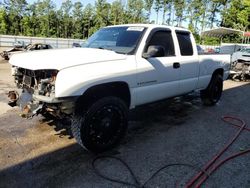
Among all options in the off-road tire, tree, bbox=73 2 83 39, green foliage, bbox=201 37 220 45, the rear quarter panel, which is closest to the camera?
the rear quarter panel

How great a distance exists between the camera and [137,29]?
4.90 metres

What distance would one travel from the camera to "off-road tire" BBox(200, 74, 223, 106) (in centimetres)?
732

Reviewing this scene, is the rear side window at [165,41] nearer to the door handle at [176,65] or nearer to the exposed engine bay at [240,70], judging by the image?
the door handle at [176,65]

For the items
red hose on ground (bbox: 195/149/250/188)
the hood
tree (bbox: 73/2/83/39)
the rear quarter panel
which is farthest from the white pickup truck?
tree (bbox: 73/2/83/39)

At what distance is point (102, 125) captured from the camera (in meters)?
4.14

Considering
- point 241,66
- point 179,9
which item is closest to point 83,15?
point 179,9

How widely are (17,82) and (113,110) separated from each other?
1.69 meters

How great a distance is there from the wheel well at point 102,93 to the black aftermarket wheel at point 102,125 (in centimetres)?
11

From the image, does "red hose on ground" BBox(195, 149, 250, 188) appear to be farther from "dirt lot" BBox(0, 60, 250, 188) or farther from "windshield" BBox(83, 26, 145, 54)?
"windshield" BBox(83, 26, 145, 54)

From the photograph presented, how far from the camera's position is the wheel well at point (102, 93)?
3.91 meters

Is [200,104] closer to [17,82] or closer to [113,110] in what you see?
[113,110]

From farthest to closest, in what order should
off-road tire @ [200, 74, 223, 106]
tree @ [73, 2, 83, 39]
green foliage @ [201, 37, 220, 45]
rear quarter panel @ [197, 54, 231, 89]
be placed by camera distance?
tree @ [73, 2, 83, 39]
green foliage @ [201, 37, 220, 45]
off-road tire @ [200, 74, 223, 106]
rear quarter panel @ [197, 54, 231, 89]

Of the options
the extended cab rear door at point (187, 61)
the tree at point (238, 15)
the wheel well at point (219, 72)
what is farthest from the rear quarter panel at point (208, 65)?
the tree at point (238, 15)

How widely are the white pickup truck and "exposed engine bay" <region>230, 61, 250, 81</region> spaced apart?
8546 mm
